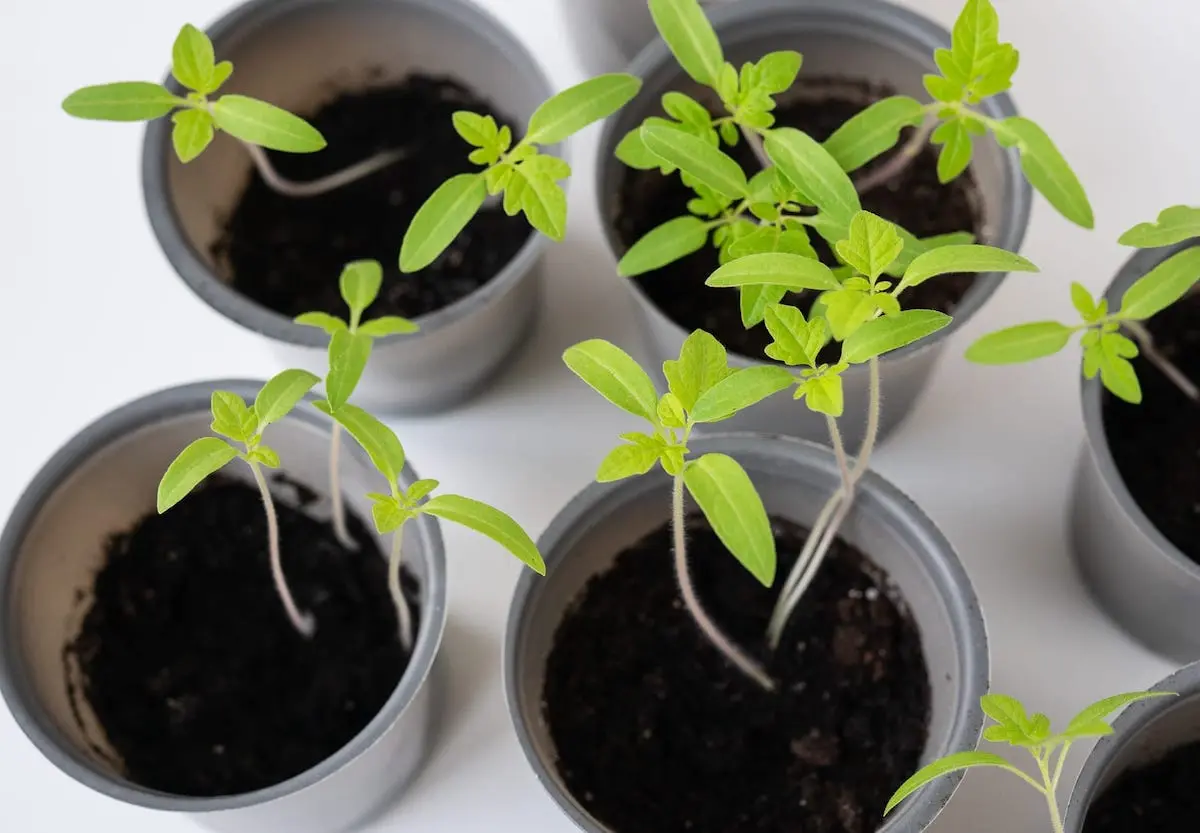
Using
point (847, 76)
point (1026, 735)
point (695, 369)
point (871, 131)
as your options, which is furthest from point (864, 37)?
point (1026, 735)

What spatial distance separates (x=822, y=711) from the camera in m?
0.92

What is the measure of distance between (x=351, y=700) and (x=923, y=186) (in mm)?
641

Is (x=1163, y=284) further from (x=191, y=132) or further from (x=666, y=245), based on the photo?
(x=191, y=132)

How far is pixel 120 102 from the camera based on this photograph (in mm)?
862

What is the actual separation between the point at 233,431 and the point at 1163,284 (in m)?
0.60

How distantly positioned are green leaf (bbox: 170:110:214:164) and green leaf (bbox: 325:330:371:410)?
0.18 metres

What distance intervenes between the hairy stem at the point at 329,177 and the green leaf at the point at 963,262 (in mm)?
642

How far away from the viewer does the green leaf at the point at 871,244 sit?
0.67 m

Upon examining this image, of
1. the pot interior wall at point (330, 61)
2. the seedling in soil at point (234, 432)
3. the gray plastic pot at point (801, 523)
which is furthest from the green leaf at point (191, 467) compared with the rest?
the pot interior wall at point (330, 61)

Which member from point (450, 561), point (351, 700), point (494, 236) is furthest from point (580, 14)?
point (351, 700)

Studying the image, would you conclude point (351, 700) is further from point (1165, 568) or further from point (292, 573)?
point (1165, 568)

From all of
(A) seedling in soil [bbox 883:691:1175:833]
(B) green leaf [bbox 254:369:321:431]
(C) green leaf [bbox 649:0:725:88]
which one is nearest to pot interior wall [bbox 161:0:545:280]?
(C) green leaf [bbox 649:0:725:88]

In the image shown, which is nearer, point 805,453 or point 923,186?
point 805,453

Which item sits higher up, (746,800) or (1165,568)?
(1165,568)
